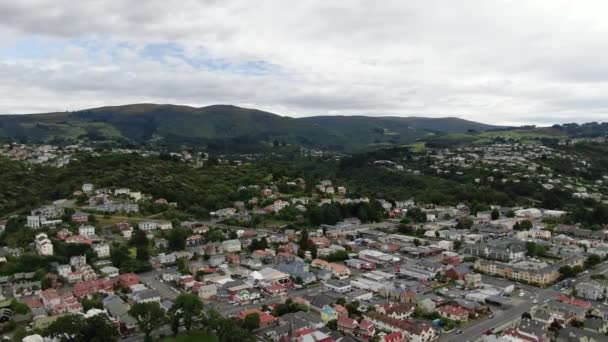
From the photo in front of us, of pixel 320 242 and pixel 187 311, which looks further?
pixel 320 242

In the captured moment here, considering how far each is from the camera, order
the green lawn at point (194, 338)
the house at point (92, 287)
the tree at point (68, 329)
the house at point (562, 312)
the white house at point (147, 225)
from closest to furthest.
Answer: the tree at point (68, 329), the green lawn at point (194, 338), the house at point (562, 312), the house at point (92, 287), the white house at point (147, 225)

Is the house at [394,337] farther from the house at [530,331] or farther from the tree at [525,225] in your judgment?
the tree at [525,225]

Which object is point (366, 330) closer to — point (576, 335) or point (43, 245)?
point (576, 335)

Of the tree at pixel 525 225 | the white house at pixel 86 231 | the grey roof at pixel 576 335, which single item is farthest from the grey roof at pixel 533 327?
the white house at pixel 86 231

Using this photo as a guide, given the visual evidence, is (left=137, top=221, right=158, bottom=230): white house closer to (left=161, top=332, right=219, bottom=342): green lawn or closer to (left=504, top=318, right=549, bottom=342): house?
(left=161, top=332, right=219, bottom=342): green lawn

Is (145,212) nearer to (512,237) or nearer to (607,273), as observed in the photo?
(512,237)

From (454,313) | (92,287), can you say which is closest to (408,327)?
(454,313)
